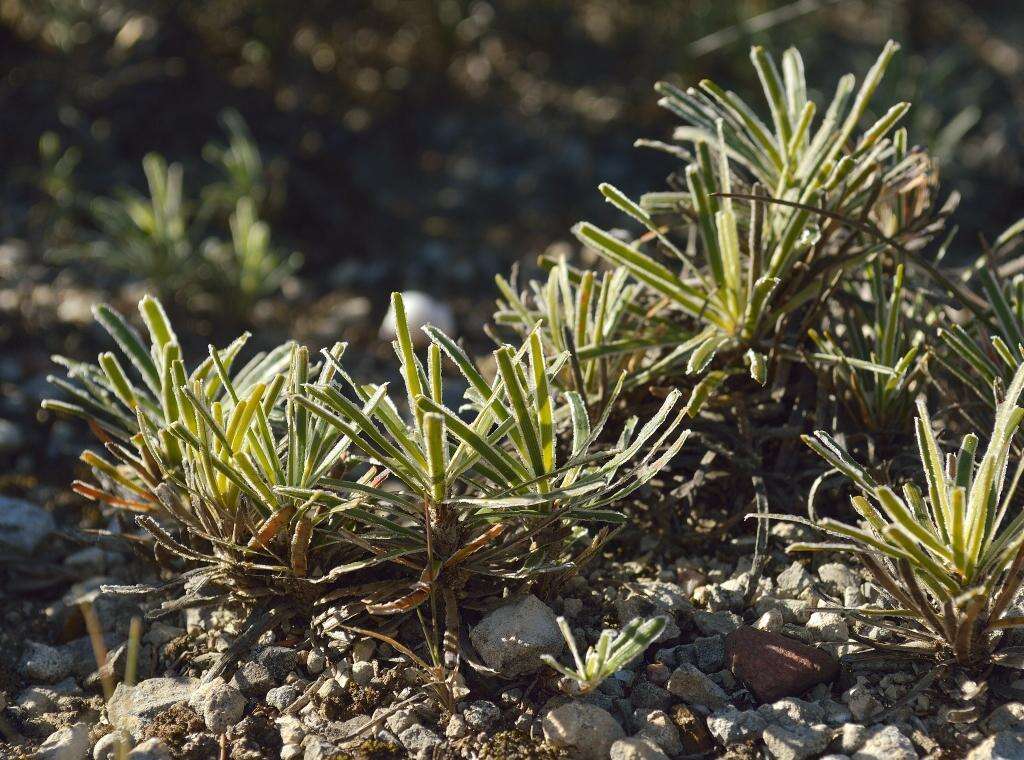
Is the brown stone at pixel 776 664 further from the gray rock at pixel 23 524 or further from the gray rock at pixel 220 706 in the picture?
the gray rock at pixel 23 524

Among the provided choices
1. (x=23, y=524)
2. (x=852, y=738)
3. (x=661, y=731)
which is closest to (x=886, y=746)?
(x=852, y=738)

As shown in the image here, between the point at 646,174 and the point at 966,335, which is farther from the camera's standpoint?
the point at 646,174

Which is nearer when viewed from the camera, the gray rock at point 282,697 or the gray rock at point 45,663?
the gray rock at point 282,697

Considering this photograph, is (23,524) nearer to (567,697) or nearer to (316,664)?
(316,664)

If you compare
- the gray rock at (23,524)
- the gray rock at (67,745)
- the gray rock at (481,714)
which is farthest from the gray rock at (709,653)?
the gray rock at (23,524)

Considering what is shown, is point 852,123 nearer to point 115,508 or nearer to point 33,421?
point 115,508

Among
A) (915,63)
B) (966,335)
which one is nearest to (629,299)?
(966,335)
